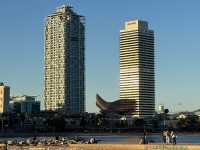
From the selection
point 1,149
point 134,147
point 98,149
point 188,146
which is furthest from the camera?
point 1,149

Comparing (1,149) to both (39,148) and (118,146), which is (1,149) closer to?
(39,148)

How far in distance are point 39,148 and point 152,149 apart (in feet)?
50.2

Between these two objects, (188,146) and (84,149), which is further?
(84,149)

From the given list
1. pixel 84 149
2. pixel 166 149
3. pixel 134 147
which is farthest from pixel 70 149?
pixel 166 149

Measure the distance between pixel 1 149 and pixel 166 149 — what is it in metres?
22.0

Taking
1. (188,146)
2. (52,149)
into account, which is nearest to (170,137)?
(188,146)

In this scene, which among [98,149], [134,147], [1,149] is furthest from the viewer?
[1,149]

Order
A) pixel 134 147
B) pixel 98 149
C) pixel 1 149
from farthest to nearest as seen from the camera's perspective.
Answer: pixel 1 149 → pixel 98 149 → pixel 134 147

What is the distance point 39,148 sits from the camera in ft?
211

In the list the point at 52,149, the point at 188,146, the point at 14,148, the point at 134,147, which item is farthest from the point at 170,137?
the point at 14,148

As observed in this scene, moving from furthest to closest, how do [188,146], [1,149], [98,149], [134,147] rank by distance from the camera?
1. [1,149]
2. [98,149]
3. [134,147]
4. [188,146]

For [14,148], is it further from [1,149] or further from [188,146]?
[188,146]

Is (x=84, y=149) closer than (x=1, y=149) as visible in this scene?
Yes

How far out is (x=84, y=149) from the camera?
202 ft
